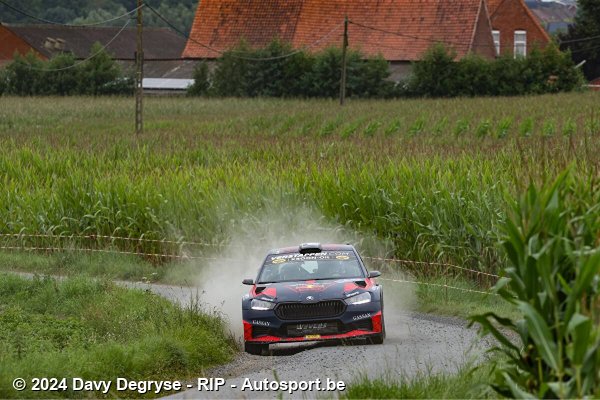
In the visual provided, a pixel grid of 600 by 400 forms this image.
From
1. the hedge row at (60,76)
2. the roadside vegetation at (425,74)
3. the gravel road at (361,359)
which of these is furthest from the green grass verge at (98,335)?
the hedge row at (60,76)

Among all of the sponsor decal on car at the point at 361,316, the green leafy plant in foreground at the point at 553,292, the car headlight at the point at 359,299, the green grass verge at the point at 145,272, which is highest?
the green leafy plant in foreground at the point at 553,292

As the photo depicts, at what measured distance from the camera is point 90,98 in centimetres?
8675

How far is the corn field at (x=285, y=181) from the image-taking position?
2647 cm

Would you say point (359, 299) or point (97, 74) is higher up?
point (97, 74)

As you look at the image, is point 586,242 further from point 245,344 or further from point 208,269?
point 208,269

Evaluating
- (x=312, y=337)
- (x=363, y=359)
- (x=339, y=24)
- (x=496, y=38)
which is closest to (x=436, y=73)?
(x=339, y=24)

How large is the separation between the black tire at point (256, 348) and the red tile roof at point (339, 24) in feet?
230

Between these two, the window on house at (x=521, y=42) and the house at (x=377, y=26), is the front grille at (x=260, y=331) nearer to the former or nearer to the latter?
the house at (x=377, y=26)

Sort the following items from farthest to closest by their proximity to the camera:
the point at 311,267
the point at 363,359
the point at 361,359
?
the point at 311,267 < the point at 361,359 < the point at 363,359

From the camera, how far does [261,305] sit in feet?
61.2

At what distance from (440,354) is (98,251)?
551 inches

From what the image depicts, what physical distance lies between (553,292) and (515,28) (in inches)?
3528

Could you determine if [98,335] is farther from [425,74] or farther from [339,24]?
[339,24]

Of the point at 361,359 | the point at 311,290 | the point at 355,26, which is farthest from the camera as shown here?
the point at 355,26
